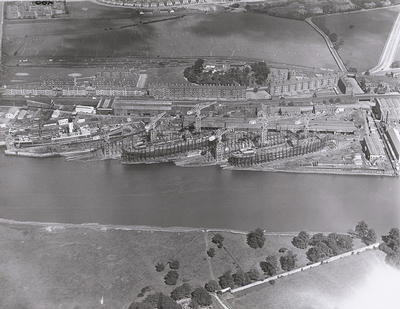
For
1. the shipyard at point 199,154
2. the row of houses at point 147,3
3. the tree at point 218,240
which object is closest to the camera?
the shipyard at point 199,154

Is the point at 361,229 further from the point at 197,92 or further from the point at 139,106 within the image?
the point at 197,92

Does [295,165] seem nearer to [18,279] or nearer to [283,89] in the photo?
[283,89]

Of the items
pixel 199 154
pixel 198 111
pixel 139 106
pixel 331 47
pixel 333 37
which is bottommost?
pixel 199 154

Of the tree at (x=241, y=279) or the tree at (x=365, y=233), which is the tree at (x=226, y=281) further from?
the tree at (x=365, y=233)

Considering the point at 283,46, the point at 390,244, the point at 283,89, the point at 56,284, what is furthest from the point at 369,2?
the point at 56,284

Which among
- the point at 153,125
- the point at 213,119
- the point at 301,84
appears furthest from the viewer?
the point at 301,84

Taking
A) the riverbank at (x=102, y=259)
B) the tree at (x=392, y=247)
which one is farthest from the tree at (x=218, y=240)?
the tree at (x=392, y=247)

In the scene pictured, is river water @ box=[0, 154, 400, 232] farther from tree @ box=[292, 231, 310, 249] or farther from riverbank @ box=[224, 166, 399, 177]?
tree @ box=[292, 231, 310, 249]

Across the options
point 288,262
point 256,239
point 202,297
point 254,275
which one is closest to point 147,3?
point 256,239
